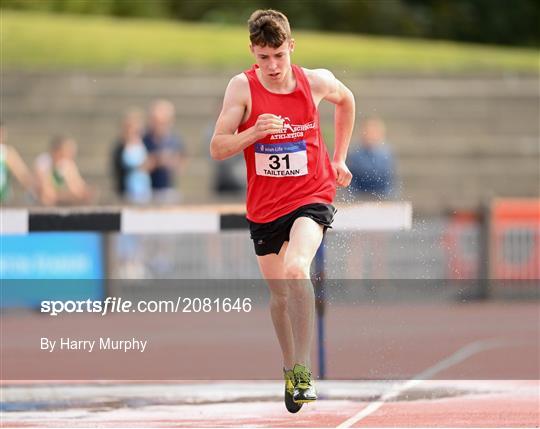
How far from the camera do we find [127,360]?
11383 mm

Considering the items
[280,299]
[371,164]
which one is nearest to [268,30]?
[280,299]

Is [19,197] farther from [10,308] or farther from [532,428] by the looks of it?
[532,428]

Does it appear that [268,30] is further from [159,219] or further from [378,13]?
[378,13]

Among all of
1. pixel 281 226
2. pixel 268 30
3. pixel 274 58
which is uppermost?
pixel 268 30

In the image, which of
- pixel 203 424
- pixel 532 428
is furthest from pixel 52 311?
pixel 532 428

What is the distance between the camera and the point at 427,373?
36.8 ft

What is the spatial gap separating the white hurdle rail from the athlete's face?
2.43 metres

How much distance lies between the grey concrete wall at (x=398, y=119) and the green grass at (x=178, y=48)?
2951 millimetres

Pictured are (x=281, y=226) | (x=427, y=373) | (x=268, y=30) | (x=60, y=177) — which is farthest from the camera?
(x=60, y=177)

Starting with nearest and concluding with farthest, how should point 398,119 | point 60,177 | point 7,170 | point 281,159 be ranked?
point 281,159 → point 60,177 → point 7,170 → point 398,119

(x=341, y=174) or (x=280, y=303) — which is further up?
(x=341, y=174)

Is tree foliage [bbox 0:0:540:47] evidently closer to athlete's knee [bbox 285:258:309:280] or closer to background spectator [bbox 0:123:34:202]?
background spectator [bbox 0:123:34:202]

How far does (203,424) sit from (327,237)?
2885mm

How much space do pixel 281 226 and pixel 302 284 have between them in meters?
0.41
